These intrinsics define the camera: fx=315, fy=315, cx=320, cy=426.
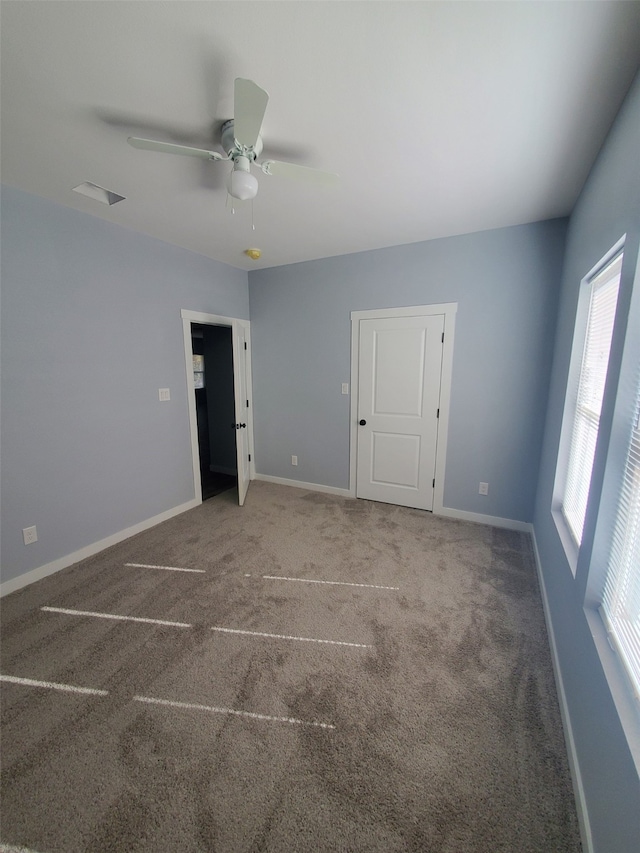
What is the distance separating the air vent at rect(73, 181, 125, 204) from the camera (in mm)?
2012

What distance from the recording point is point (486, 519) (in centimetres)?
301

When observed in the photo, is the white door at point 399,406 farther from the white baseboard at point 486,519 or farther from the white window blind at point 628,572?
the white window blind at point 628,572

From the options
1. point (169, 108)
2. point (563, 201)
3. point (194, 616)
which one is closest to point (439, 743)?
Answer: point (194, 616)

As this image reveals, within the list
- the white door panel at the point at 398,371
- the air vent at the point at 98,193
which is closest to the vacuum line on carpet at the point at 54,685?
the air vent at the point at 98,193

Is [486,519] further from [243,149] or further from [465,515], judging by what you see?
[243,149]

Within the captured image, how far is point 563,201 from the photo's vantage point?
7.13ft

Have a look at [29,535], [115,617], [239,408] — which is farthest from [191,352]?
[115,617]

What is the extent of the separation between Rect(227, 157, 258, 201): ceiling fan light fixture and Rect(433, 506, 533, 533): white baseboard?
304 centimetres

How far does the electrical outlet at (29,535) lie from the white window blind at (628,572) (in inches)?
125

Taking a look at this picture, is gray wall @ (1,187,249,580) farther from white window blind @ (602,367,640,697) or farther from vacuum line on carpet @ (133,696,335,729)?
white window blind @ (602,367,640,697)

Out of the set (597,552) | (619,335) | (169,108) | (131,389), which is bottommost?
(597,552)

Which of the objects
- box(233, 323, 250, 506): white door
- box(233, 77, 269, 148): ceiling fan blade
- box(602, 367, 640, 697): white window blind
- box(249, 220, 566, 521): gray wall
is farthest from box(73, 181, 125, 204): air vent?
box(602, 367, 640, 697): white window blind

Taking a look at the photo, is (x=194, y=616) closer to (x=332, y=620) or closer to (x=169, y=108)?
(x=332, y=620)

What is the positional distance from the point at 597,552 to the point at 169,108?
8.34 ft
